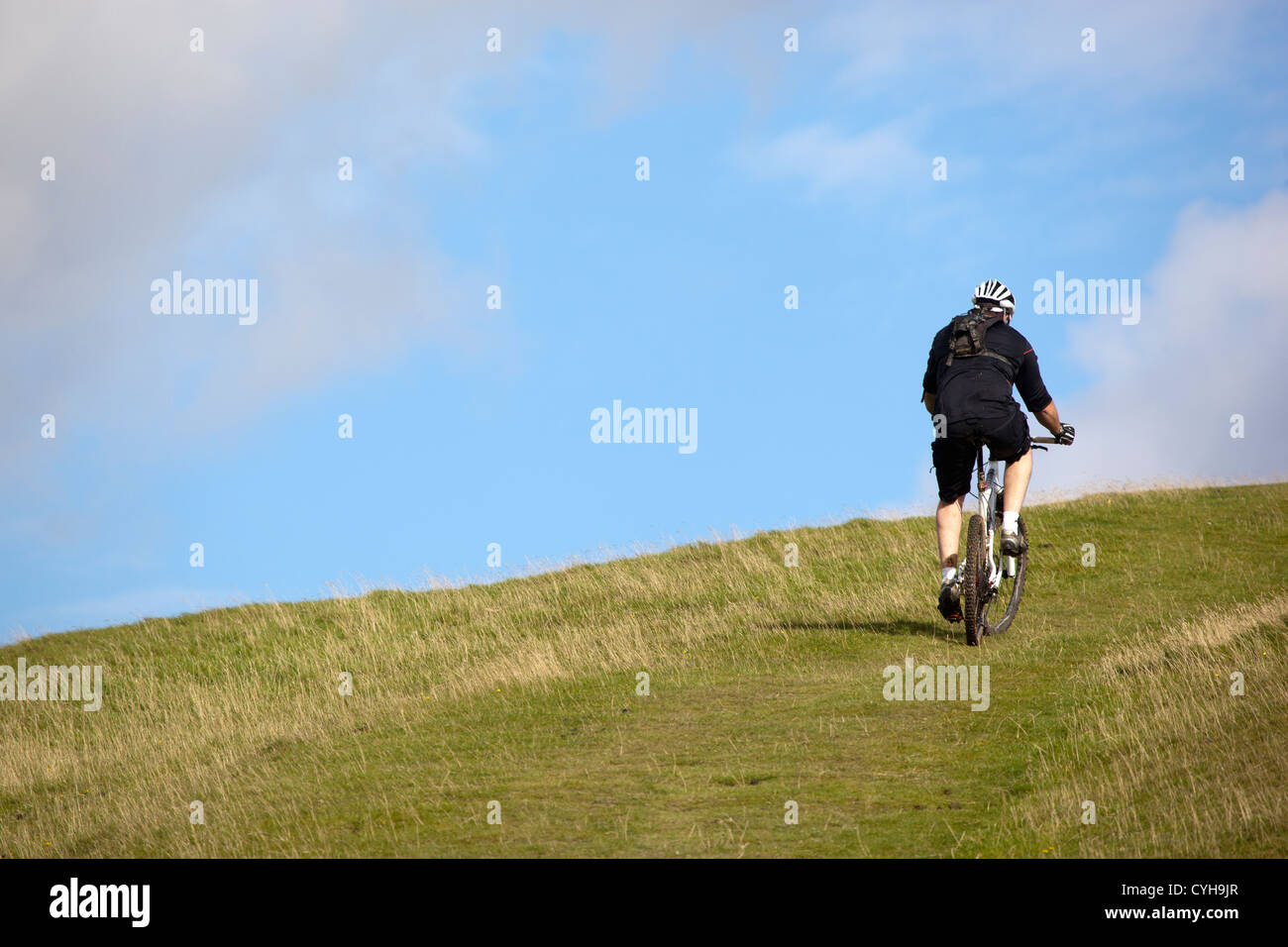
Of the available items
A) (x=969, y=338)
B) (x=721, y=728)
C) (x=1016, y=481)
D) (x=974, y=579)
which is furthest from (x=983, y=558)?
(x=721, y=728)

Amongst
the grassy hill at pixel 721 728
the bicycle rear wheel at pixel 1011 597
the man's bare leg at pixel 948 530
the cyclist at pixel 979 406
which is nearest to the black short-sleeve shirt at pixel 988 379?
the cyclist at pixel 979 406

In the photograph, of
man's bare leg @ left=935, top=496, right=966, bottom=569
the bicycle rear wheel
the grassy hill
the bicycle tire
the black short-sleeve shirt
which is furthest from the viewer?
the bicycle rear wheel

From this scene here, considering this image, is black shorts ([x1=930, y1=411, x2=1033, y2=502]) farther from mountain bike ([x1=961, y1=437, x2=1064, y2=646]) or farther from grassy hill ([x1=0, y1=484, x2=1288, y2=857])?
grassy hill ([x1=0, y1=484, x2=1288, y2=857])

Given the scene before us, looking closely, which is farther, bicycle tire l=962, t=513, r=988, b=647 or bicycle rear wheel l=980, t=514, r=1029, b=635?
bicycle rear wheel l=980, t=514, r=1029, b=635

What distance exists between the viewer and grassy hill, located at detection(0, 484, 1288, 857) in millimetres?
8953

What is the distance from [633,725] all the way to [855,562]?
12.6 m

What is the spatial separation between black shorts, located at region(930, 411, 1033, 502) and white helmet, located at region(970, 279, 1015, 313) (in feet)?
4.16

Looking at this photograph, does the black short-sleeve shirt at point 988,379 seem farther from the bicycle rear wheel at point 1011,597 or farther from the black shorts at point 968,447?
the bicycle rear wheel at point 1011,597

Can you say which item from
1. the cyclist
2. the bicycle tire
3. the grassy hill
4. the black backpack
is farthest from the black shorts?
the grassy hill

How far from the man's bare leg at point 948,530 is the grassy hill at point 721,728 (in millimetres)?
1156

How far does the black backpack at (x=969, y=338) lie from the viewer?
13.5m

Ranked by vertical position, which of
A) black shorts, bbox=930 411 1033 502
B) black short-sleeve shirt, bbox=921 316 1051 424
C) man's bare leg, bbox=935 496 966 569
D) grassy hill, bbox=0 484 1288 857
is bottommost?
grassy hill, bbox=0 484 1288 857

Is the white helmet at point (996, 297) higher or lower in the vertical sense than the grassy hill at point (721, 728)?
higher

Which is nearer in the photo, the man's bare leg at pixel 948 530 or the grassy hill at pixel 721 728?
the grassy hill at pixel 721 728
